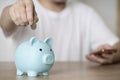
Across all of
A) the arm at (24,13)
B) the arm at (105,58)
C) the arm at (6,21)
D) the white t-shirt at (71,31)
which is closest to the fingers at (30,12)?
the arm at (24,13)

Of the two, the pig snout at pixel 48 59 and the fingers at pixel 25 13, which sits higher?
the fingers at pixel 25 13

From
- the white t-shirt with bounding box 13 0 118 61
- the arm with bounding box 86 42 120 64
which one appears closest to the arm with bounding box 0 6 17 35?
the white t-shirt with bounding box 13 0 118 61

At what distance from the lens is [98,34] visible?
1411 mm

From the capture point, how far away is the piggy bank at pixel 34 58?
603mm

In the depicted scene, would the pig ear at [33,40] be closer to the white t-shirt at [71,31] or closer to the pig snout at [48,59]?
the pig snout at [48,59]

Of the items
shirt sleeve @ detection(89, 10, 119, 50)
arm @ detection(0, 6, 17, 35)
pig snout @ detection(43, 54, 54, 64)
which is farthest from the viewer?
shirt sleeve @ detection(89, 10, 119, 50)

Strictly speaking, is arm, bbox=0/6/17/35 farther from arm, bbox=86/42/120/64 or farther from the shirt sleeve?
the shirt sleeve

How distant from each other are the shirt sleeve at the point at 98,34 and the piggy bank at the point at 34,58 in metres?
0.75

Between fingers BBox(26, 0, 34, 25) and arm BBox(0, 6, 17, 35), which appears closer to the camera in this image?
fingers BBox(26, 0, 34, 25)

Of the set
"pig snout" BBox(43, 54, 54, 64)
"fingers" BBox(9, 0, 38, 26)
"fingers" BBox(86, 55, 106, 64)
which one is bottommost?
"fingers" BBox(86, 55, 106, 64)

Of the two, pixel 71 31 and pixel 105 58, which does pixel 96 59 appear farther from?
pixel 71 31

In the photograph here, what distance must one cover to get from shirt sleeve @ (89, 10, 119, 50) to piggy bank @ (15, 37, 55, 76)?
2.45 ft

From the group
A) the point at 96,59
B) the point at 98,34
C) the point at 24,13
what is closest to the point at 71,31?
the point at 98,34

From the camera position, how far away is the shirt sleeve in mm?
1349
